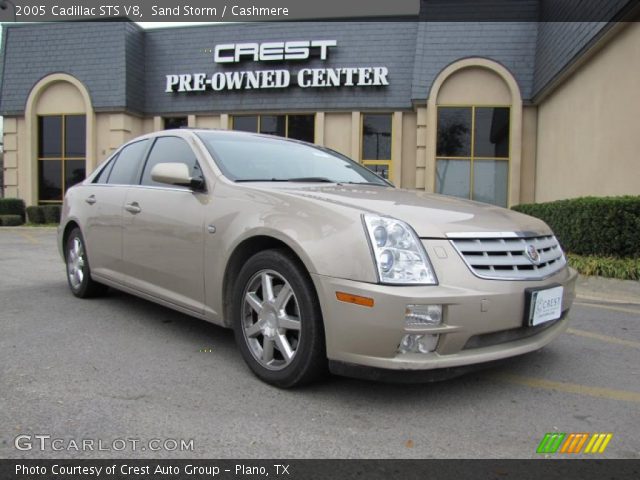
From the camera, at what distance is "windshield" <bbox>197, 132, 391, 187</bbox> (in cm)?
355

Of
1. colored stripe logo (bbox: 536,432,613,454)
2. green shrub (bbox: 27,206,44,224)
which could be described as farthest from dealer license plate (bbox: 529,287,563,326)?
green shrub (bbox: 27,206,44,224)

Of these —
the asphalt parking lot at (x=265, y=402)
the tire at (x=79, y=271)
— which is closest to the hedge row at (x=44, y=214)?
the tire at (x=79, y=271)

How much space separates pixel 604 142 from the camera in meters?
9.34

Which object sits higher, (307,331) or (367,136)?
(367,136)

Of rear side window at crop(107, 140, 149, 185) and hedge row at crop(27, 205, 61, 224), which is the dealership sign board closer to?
hedge row at crop(27, 205, 61, 224)

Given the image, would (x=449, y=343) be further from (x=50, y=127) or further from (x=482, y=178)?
(x=50, y=127)

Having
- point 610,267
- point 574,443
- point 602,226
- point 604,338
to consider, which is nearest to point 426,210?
point 574,443

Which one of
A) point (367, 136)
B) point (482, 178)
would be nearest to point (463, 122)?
point (482, 178)

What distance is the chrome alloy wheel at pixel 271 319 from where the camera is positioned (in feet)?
9.15

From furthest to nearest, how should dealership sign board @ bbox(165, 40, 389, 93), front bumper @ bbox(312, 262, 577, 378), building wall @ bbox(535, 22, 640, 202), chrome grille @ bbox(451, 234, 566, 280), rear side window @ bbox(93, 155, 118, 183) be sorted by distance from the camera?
dealership sign board @ bbox(165, 40, 389, 93)
building wall @ bbox(535, 22, 640, 202)
rear side window @ bbox(93, 155, 118, 183)
chrome grille @ bbox(451, 234, 566, 280)
front bumper @ bbox(312, 262, 577, 378)

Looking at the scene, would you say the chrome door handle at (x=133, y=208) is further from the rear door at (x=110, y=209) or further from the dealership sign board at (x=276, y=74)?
the dealership sign board at (x=276, y=74)

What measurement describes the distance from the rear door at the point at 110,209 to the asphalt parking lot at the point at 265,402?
632mm
